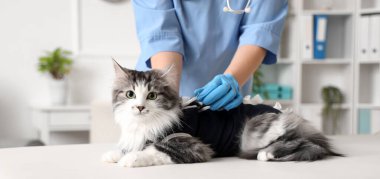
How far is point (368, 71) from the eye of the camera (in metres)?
4.02

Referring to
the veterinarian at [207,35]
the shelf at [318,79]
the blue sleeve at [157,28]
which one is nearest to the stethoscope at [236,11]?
the veterinarian at [207,35]

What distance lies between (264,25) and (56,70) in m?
2.52

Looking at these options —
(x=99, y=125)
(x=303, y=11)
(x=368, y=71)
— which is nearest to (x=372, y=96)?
(x=368, y=71)

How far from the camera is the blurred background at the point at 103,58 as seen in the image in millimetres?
3744

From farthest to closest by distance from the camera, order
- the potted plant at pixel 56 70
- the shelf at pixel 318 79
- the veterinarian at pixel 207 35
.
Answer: the shelf at pixel 318 79, the potted plant at pixel 56 70, the veterinarian at pixel 207 35

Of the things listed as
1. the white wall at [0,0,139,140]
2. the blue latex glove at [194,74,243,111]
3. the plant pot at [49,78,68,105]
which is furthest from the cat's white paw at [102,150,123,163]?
the white wall at [0,0,139,140]

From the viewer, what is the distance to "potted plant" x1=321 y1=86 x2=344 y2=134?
3887 mm

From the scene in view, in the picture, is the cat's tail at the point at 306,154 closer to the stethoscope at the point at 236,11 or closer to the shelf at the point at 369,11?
the stethoscope at the point at 236,11

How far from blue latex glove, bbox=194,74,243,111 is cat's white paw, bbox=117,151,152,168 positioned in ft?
0.86

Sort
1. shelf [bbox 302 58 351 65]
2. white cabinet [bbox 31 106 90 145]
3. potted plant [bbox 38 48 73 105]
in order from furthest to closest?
shelf [bbox 302 58 351 65], potted plant [bbox 38 48 73 105], white cabinet [bbox 31 106 90 145]

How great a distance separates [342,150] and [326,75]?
291 centimetres

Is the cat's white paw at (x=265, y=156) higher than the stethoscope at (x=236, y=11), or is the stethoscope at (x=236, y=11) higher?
the stethoscope at (x=236, y=11)

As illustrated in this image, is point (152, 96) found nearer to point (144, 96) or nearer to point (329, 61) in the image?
point (144, 96)

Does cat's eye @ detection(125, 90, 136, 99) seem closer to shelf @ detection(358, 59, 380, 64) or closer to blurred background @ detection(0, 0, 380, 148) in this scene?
blurred background @ detection(0, 0, 380, 148)
